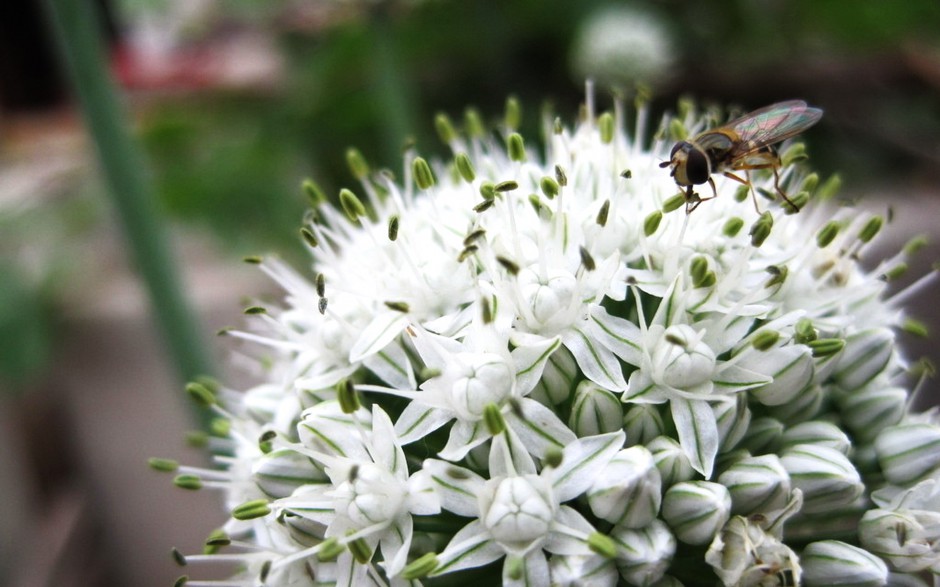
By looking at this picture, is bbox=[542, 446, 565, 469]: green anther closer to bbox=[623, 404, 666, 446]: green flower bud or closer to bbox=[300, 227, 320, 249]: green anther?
bbox=[623, 404, 666, 446]: green flower bud

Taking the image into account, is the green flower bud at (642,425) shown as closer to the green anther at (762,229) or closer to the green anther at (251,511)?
the green anther at (762,229)

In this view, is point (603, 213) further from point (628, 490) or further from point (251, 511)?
point (251, 511)

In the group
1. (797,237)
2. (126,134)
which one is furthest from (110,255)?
(797,237)

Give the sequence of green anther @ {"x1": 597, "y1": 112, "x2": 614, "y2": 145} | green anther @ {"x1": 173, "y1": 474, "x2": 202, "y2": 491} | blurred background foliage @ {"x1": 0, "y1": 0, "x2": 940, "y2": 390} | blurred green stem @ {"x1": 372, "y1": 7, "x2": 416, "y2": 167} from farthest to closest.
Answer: blurred background foliage @ {"x1": 0, "y1": 0, "x2": 940, "y2": 390} < blurred green stem @ {"x1": 372, "y1": 7, "x2": 416, "y2": 167} < green anther @ {"x1": 597, "y1": 112, "x2": 614, "y2": 145} < green anther @ {"x1": 173, "y1": 474, "x2": 202, "y2": 491}

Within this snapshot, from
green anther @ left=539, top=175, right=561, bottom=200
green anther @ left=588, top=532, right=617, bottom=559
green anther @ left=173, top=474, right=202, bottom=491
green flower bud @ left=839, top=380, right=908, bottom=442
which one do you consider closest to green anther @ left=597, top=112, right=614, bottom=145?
green anther @ left=539, top=175, right=561, bottom=200

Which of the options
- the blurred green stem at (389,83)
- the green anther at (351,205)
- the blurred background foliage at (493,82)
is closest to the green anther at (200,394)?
the green anther at (351,205)

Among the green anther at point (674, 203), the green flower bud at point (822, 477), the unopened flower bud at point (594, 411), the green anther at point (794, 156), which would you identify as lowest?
the green flower bud at point (822, 477)
